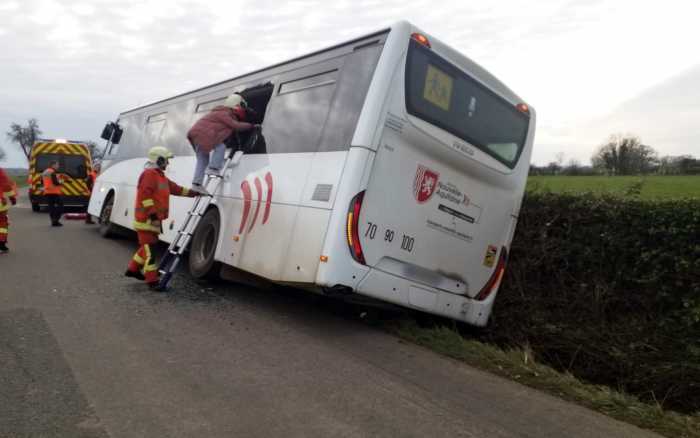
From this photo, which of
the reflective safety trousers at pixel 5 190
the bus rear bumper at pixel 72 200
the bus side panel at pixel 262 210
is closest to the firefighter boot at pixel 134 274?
the bus side panel at pixel 262 210

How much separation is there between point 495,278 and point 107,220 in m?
9.36

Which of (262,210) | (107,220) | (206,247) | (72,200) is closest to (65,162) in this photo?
(72,200)

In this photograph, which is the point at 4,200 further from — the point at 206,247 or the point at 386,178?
the point at 386,178

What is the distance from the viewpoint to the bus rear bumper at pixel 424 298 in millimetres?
5191

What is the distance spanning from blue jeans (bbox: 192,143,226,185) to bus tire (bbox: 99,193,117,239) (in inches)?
220

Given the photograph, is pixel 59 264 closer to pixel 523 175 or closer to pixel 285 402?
pixel 285 402


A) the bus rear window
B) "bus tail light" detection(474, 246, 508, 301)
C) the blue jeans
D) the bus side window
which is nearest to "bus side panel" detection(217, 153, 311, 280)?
Result: the bus side window

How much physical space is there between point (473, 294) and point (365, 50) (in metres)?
2.84

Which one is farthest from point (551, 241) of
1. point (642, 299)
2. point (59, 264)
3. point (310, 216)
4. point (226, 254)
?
point (59, 264)

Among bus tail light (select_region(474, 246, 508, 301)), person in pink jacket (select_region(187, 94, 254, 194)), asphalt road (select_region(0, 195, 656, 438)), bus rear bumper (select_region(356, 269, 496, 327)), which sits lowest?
asphalt road (select_region(0, 195, 656, 438))

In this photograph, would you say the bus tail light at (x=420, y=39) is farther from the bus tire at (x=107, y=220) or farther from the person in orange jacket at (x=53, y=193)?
the person in orange jacket at (x=53, y=193)

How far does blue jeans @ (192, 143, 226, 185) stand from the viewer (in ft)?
24.2

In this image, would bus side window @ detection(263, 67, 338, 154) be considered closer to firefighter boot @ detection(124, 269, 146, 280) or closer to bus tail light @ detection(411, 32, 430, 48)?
bus tail light @ detection(411, 32, 430, 48)

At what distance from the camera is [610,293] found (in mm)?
5711
